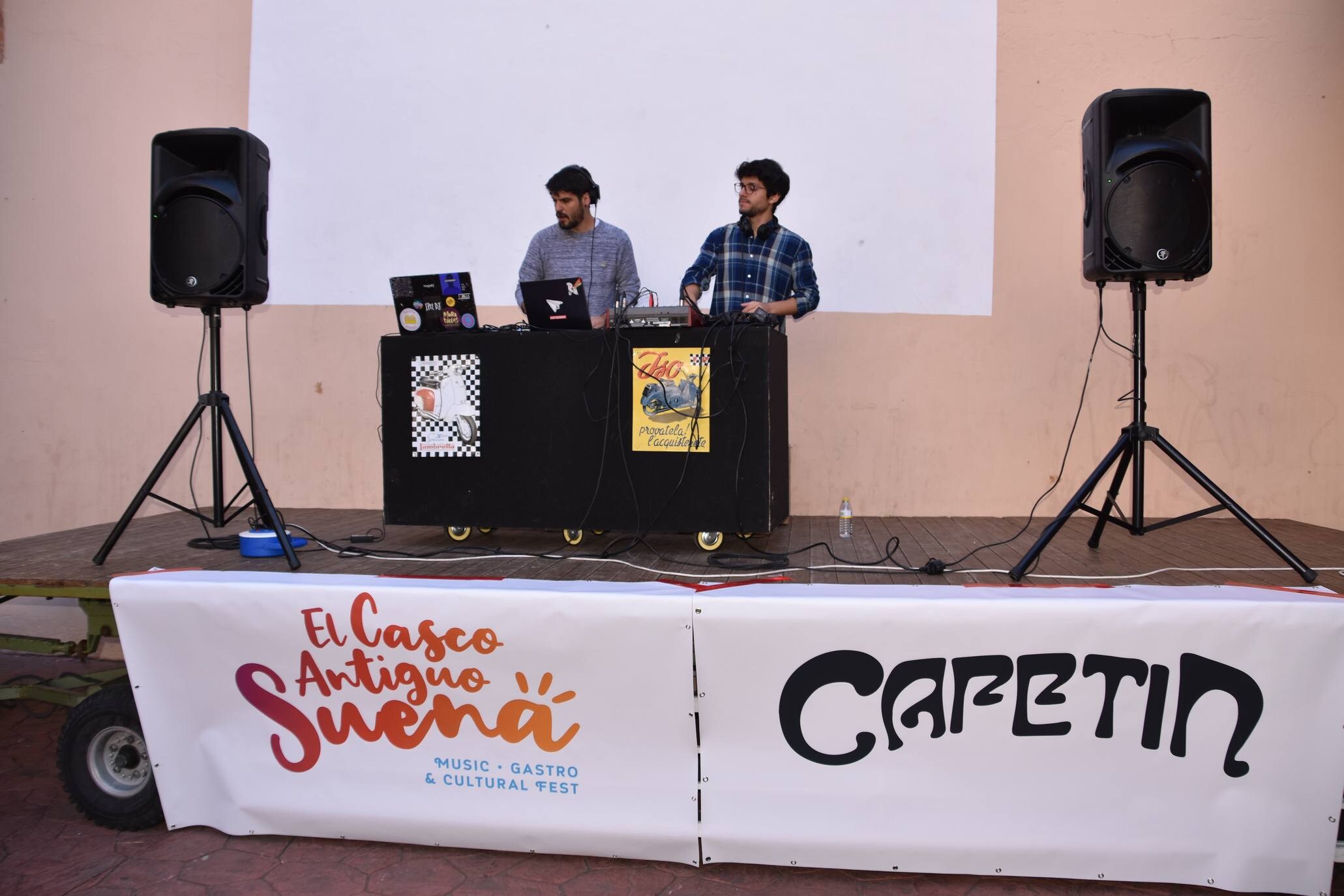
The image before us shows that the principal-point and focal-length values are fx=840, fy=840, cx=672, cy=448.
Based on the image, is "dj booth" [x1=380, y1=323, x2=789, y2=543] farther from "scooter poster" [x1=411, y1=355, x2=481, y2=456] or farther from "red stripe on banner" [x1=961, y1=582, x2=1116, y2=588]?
"red stripe on banner" [x1=961, y1=582, x2=1116, y2=588]

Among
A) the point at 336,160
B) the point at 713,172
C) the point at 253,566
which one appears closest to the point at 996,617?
the point at 253,566

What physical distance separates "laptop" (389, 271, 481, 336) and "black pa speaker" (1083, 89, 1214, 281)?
1985 millimetres

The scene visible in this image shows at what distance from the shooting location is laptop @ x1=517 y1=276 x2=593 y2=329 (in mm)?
2781

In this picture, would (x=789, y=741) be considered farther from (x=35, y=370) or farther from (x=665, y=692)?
(x=35, y=370)

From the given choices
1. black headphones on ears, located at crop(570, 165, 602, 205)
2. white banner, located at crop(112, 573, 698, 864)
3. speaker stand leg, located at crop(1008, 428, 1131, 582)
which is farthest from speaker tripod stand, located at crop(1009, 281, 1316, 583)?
black headphones on ears, located at crop(570, 165, 602, 205)

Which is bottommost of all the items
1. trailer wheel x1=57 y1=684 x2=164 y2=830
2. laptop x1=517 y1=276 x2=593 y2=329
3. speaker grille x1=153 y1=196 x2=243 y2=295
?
trailer wheel x1=57 y1=684 x2=164 y2=830

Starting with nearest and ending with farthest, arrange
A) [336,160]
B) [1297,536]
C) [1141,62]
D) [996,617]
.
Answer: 1. [996,617]
2. [1297,536]
3. [1141,62]
4. [336,160]

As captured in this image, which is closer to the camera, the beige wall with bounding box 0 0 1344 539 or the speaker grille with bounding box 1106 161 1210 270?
the speaker grille with bounding box 1106 161 1210 270

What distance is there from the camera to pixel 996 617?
6.17 ft

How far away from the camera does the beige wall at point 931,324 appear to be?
12.1ft

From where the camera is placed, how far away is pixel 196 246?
262 cm

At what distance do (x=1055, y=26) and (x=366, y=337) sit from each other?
3.54 m

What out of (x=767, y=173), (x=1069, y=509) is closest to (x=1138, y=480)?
(x=1069, y=509)

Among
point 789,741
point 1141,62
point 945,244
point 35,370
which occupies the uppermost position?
point 1141,62
